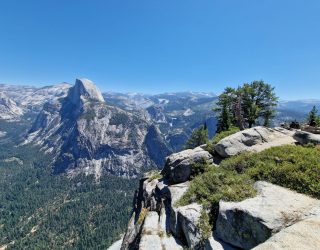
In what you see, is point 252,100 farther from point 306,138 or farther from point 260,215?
point 260,215

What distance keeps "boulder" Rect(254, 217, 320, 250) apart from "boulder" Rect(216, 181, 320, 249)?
1.53m

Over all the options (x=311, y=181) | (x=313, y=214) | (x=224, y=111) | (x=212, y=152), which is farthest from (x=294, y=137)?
(x=224, y=111)

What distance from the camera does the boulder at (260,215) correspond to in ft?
48.3

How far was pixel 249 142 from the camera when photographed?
31.6 meters

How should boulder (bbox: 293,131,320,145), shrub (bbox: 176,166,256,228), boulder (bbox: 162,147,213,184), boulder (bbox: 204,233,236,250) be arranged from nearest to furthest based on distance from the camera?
boulder (bbox: 204,233,236,250)
shrub (bbox: 176,166,256,228)
boulder (bbox: 293,131,320,145)
boulder (bbox: 162,147,213,184)

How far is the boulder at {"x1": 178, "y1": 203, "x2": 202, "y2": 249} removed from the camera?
701 inches

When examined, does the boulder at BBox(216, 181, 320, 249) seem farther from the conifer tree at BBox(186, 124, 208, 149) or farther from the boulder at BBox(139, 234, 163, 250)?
the conifer tree at BBox(186, 124, 208, 149)

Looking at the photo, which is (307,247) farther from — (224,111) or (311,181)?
(224,111)

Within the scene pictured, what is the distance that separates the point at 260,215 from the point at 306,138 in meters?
19.1

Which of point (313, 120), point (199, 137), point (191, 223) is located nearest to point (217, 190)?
point (191, 223)

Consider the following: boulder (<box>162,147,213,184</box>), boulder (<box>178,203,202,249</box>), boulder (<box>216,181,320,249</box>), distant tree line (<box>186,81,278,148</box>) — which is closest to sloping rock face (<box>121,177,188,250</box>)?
boulder (<box>178,203,202,249</box>)

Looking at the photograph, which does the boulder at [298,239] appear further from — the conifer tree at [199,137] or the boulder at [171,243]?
the conifer tree at [199,137]

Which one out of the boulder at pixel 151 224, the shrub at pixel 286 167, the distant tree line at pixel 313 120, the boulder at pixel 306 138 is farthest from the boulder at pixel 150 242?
the distant tree line at pixel 313 120

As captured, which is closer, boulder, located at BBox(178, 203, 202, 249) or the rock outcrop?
the rock outcrop
